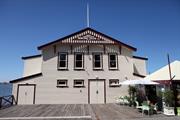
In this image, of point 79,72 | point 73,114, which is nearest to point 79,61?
point 79,72

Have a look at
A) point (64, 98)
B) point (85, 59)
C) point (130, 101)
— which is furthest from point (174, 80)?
point (64, 98)

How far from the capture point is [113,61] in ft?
67.5

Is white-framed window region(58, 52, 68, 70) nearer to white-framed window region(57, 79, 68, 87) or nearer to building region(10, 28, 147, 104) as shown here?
building region(10, 28, 147, 104)

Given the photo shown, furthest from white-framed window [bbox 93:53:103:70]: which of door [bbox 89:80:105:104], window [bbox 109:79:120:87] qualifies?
window [bbox 109:79:120:87]

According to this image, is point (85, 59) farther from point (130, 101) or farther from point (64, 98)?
point (130, 101)

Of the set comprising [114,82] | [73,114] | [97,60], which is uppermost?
[97,60]

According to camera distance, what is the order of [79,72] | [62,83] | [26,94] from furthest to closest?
[79,72] < [62,83] < [26,94]

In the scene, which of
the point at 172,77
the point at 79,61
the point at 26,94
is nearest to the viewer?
the point at 172,77

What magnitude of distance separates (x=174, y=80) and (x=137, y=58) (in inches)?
414

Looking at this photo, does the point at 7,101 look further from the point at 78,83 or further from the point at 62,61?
the point at 78,83

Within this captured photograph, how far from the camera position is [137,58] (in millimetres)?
23516

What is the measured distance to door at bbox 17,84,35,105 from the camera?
18.8m

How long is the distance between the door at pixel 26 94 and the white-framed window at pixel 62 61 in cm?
362

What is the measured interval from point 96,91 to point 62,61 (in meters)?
4.98
